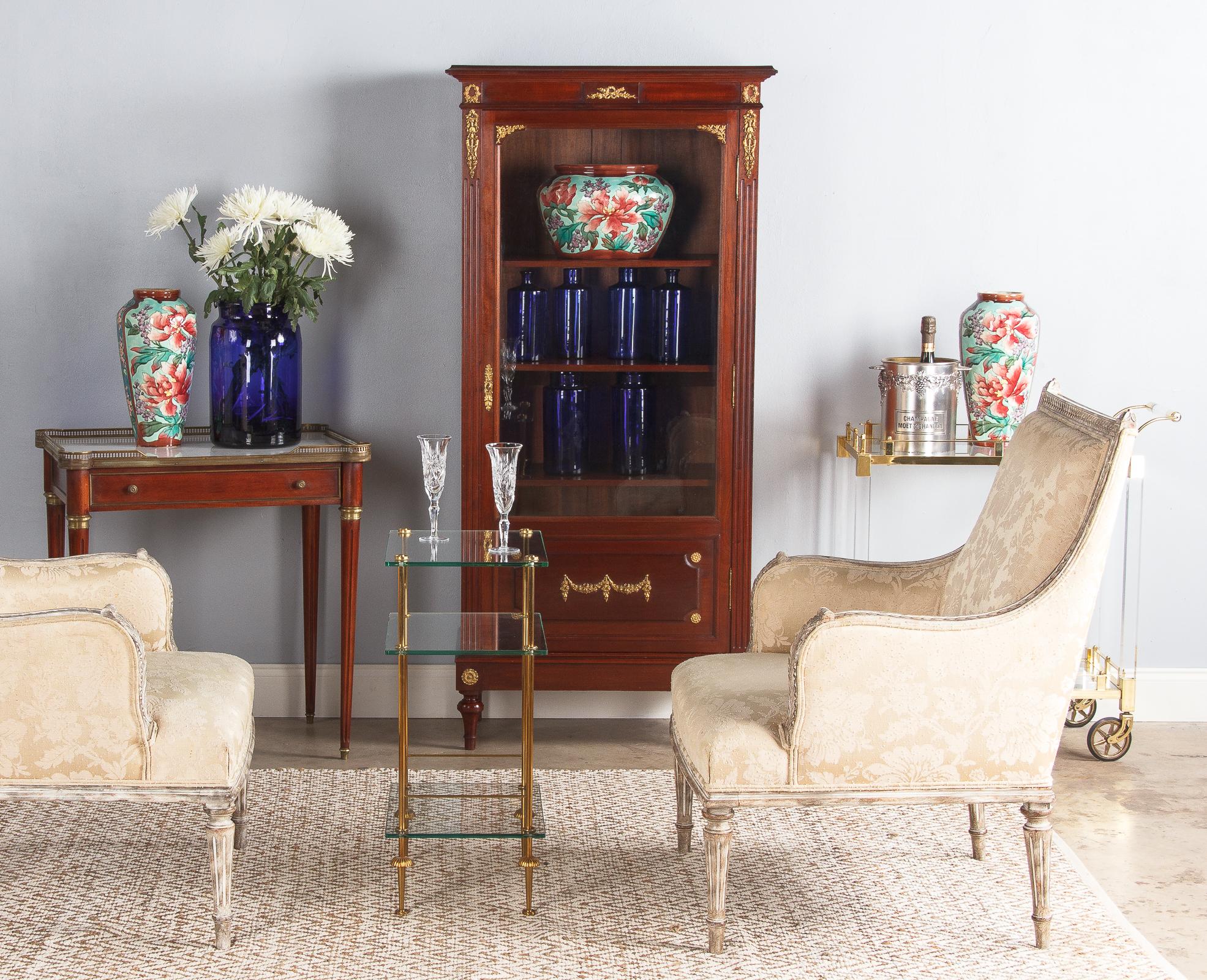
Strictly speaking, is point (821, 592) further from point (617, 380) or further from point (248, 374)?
point (248, 374)

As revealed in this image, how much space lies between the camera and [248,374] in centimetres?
318

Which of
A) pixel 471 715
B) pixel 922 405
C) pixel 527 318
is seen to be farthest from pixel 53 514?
pixel 922 405

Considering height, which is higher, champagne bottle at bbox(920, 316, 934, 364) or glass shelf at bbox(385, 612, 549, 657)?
champagne bottle at bbox(920, 316, 934, 364)

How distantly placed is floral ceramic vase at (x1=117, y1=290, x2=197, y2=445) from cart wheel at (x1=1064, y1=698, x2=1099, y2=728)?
241 centimetres

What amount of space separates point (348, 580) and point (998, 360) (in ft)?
5.56

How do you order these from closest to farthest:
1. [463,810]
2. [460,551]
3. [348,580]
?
[460,551] → [463,810] → [348,580]

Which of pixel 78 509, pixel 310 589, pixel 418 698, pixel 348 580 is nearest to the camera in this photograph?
pixel 78 509

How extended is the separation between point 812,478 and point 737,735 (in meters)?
1.48

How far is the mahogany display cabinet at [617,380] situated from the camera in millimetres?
3160

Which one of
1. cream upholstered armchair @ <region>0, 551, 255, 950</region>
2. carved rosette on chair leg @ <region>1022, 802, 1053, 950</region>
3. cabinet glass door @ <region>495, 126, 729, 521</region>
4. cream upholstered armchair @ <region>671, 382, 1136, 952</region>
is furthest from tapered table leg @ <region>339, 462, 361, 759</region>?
carved rosette on chair leg @ <region>1022, 802, 1053, 950</region>

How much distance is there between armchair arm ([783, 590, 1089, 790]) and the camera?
2229 mm

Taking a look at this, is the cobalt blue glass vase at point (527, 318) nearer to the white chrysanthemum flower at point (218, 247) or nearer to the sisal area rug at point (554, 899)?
the white chrysanthemum flower at point (218, 247)

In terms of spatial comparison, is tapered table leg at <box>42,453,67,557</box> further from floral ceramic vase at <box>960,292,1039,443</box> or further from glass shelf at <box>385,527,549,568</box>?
floral ceramic vase at <box>960,292,1039,443</box>

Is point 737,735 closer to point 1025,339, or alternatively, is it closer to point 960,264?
point 1025,339
